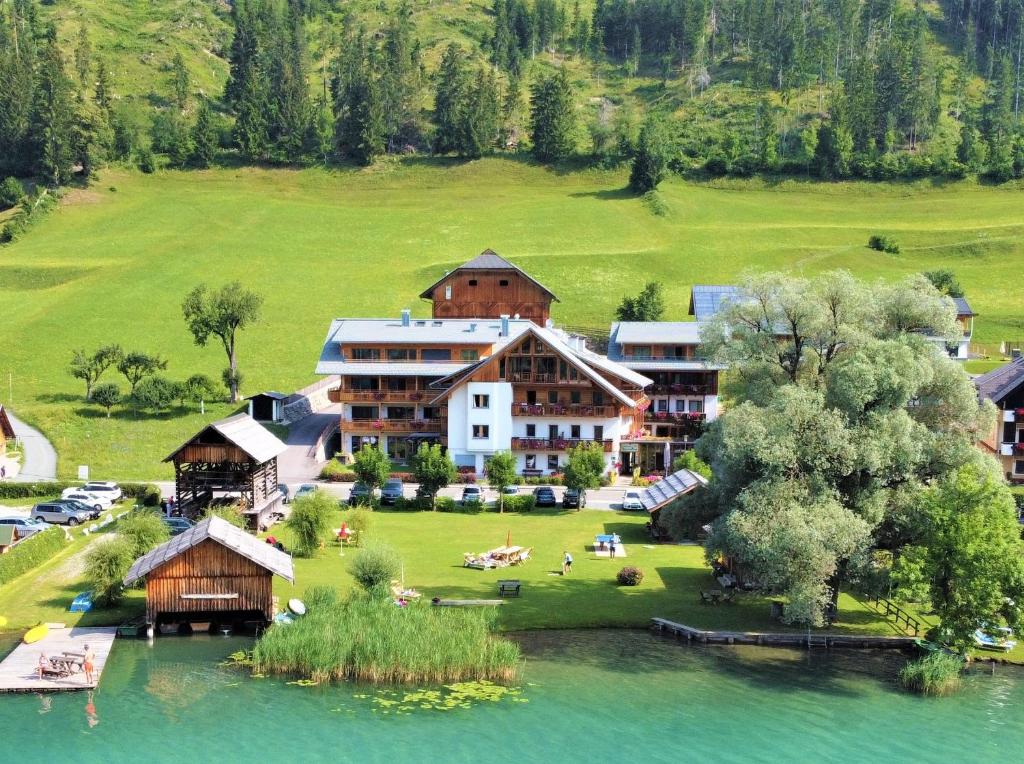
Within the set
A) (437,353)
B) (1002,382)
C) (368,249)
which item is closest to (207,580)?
(437,353)

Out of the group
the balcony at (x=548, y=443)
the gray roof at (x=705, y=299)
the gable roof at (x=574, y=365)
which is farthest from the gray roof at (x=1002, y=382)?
the gray roof at (x=705, y=299)

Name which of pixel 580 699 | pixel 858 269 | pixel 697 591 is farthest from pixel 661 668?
pixel 858 269

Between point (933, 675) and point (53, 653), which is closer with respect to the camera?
point (933, 675)

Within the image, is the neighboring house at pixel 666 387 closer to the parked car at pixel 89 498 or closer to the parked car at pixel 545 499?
the parked car at pixel 545 499

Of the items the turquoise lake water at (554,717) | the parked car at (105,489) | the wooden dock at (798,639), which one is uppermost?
the parked car at (105,489)

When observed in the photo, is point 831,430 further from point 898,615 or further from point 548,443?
point 548,443

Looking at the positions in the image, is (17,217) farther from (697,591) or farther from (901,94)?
(901,94)

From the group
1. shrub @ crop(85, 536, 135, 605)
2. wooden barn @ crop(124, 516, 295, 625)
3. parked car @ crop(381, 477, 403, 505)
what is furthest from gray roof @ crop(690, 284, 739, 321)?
shrub @ crop(85, 536, 135, 605)
